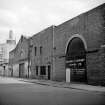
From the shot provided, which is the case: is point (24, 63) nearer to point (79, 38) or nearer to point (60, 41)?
point (60, 41)

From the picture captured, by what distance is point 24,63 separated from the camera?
36281mm

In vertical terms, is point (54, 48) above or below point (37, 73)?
above

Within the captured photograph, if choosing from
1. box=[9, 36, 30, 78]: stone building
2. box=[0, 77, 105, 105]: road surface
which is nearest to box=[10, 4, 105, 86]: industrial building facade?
box=[0, 77, 105, 105]: road surface

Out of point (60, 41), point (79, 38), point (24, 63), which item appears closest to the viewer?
point (79, 38)

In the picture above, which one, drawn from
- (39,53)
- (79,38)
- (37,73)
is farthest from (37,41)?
(79,38)

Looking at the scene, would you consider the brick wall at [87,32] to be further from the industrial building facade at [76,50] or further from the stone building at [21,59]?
the stone building at [21,59]

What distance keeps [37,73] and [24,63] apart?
25.5 feet

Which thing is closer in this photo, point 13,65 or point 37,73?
point 37,73

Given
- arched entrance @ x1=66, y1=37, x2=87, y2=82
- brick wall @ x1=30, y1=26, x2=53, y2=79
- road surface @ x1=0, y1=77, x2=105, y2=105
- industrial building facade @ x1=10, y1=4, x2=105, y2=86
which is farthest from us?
brick wall @ x1=30, y1=26, x2=53, y2=79

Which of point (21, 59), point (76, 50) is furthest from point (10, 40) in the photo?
point (76, 50)

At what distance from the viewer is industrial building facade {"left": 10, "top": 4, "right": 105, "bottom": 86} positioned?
52.1 ft

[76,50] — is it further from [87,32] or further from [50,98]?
[50,98]

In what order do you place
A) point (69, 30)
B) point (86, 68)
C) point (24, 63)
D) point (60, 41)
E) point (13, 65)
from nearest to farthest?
point (86, 68)
point (69, 30)
point (60, 41)
point (24, 63)
point (13, 65)

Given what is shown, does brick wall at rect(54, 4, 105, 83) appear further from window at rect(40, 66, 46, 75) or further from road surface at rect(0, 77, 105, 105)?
road surface at rect(0, 77, 105, 105)
